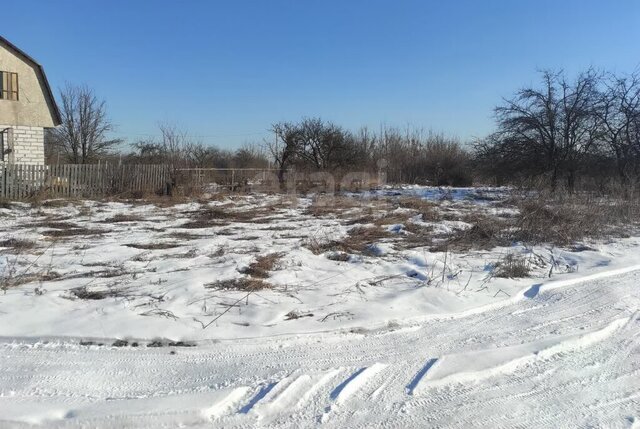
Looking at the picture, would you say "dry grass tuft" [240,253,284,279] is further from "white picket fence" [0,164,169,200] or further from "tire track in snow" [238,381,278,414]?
"white picket fence" [0,164,169,200]

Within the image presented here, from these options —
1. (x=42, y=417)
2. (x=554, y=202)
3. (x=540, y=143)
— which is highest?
(x=540, y=143)

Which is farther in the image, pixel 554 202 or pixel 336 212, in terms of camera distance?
pixel 336 212

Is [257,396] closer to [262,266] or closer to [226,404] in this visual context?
[226,404]

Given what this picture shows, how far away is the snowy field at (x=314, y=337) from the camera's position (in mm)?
3180

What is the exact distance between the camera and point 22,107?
2466cm

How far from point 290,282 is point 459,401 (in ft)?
10.8

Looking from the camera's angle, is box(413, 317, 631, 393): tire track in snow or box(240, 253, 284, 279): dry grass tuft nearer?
box(413, 317, 631, 393): tire track in snow

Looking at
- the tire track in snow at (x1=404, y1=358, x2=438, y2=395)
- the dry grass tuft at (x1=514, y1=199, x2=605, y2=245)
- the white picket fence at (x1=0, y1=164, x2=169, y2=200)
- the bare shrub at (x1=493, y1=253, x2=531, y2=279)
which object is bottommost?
the tire track in snow at (x1=404, y1=358, x2=438, y2=395)

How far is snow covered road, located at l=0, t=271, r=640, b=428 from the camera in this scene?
3.07m

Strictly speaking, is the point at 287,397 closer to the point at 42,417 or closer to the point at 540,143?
the point at 42,417

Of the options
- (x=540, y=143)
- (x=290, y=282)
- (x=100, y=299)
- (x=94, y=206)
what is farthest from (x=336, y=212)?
(x=540, y=143)

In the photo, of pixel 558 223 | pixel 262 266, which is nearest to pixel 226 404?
pixel 262 266

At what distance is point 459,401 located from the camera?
3344mm

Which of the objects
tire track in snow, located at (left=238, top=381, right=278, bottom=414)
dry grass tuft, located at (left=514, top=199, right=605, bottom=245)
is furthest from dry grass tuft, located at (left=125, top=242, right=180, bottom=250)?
dry grass tuft, located at (left=514, top=199, right=605, bottom=245)
